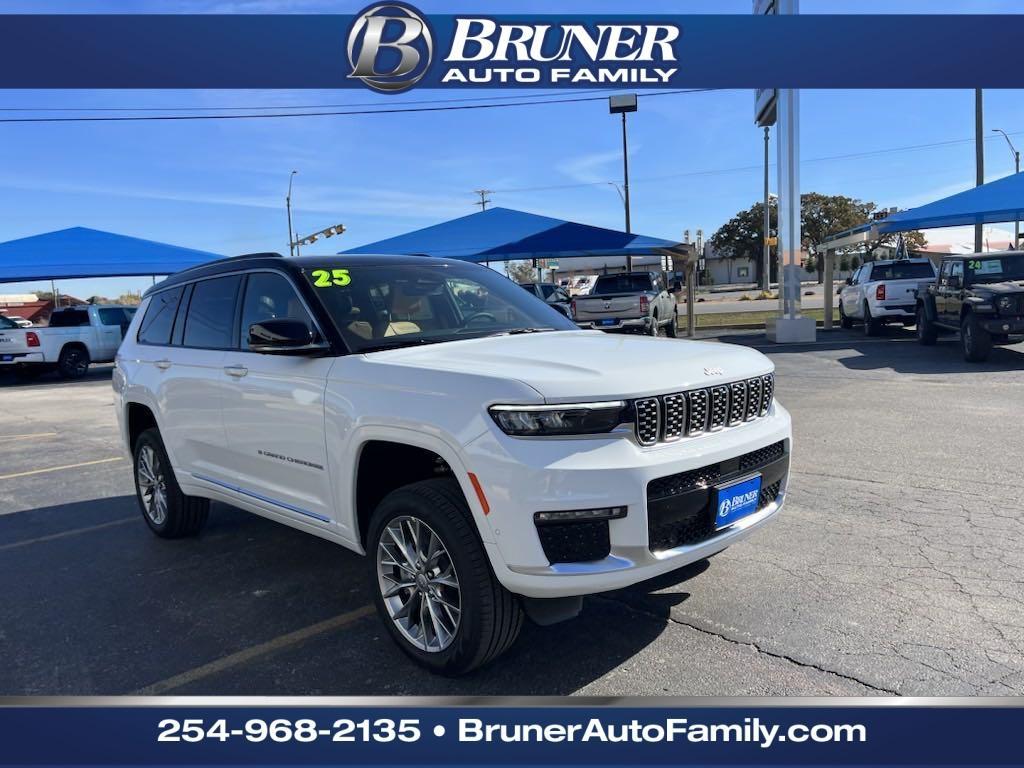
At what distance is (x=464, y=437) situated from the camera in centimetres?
296

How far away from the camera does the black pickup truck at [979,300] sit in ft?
40.2

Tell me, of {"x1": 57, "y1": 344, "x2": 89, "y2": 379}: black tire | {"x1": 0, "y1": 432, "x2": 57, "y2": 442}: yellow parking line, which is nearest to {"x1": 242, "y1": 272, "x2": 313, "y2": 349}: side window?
{"x1": 0, "y1": 432, "x2": 57, "y2": 442}: yellow parking line

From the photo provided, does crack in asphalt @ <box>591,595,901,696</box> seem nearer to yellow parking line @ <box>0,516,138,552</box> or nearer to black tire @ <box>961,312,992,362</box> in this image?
yellow parking line @ <box>0,516,138,552</box>

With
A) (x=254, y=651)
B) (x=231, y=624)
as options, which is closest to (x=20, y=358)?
(x=231, y=624)

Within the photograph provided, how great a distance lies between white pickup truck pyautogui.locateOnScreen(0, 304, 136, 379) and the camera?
1828 cm

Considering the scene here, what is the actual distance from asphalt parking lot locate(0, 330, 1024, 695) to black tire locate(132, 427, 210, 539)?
13 centimetres

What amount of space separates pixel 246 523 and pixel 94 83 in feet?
18.3

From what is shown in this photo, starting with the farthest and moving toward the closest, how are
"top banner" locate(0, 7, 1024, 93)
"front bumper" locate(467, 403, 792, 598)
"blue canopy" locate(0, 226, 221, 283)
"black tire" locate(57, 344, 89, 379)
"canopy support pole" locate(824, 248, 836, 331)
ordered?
"canopy support pole" locate(824, 248, 836, 331), "blue canopy" locate(0, 226, 221, 283), "black tire" locate(57, 344, 89, 379), "top banner" locate(0, 7, 1024, 93), "front bumper" locate(467, 403, 792, 598)

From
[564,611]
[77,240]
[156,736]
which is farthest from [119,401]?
[77,240]

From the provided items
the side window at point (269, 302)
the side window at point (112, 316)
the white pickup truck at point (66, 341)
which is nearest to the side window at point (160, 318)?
the side window at point (269, 302)

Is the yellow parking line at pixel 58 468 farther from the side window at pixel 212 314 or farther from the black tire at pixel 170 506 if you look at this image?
the side window at pixel 212 314

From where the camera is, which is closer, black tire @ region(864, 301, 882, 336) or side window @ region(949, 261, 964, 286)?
side window @ region(949, 261, 964, 286)

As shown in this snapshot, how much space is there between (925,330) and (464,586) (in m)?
15.7

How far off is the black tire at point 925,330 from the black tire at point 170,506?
15.0 metres
